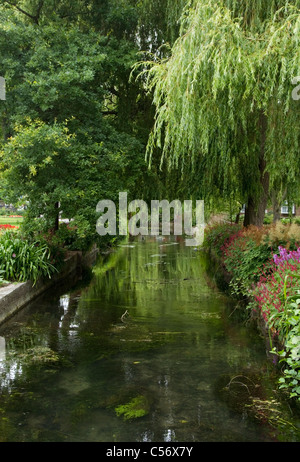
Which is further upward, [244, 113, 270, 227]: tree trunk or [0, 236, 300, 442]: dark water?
[244, 113, 270, 227]: tree trunk

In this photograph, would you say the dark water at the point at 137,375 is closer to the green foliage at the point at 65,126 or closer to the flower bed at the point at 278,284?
the flower bed at the point at 278,284

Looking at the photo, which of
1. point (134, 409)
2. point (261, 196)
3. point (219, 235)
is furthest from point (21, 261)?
point (219, 235)

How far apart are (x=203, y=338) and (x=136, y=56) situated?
8.02 metres

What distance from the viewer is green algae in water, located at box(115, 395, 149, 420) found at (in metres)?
4.31

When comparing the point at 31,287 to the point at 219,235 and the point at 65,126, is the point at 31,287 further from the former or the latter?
the point at 219,235

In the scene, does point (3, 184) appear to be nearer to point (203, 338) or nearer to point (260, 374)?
point (203, 338)

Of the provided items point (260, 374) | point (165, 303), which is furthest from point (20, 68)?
point (260, 374)

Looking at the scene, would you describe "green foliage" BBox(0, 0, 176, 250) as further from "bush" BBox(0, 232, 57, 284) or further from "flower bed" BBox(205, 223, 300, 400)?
"flower bed" BBox(205, 223, 300, 400)

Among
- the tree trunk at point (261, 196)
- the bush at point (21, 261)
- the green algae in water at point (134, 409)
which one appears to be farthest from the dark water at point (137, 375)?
the tree trunk at point (261, 196)

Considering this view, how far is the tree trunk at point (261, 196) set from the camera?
10305mm

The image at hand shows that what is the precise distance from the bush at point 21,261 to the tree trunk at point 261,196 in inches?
220

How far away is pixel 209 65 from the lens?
720 cm

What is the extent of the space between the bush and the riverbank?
207 mm

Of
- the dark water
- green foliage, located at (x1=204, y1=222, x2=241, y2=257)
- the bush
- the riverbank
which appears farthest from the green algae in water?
green foliage, located at (x1=204, y1=222, x2=241, y2=257)
